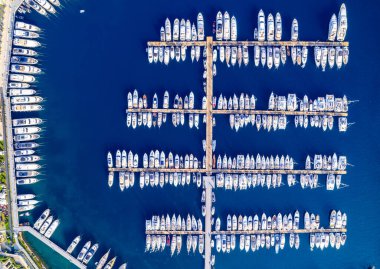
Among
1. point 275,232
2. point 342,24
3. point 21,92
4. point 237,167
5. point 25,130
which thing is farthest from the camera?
point 275,232

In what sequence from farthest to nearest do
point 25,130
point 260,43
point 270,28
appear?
point 25,130, point 260,43, point 270,28

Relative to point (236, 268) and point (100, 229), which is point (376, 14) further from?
point (100, 229)

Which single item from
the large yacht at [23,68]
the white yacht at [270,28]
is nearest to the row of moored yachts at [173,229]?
the large yacht at [23,68]

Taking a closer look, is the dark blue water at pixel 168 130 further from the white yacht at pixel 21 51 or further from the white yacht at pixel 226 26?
the white yacht at pixel 21 51

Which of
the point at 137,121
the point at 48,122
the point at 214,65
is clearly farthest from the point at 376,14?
the point at 48,122

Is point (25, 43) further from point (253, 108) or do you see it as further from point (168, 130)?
point (253, 108)

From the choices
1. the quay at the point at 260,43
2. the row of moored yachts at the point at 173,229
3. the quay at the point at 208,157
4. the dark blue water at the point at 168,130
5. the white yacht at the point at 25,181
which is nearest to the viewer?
the quay at the point at 260,43

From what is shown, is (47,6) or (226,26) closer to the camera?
(226,26)

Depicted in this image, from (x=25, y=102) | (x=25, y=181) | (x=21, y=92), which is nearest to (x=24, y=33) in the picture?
(x=21, y=92)
